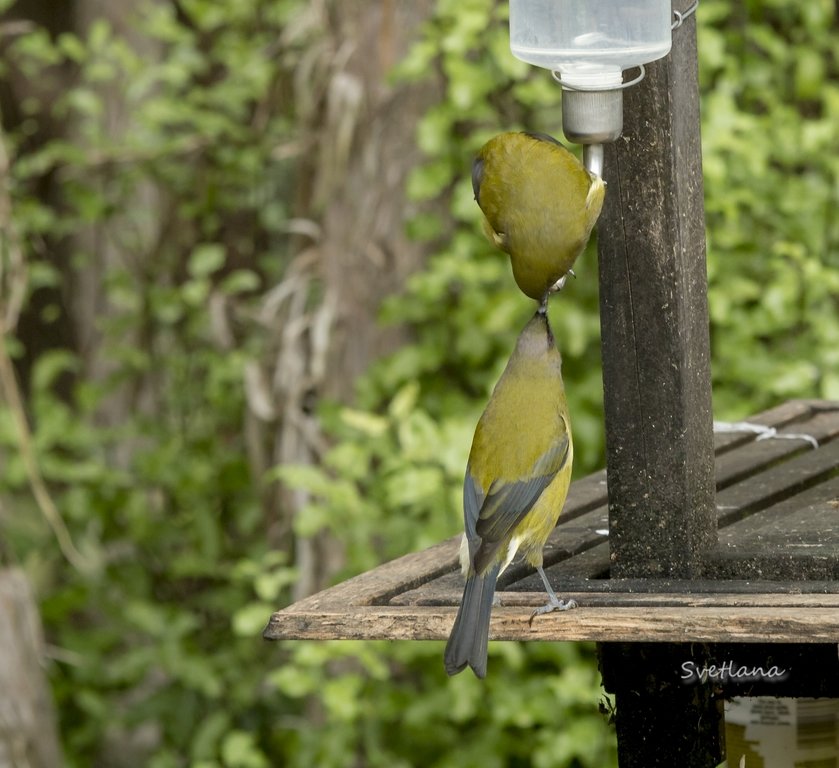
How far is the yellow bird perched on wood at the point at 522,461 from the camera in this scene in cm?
290

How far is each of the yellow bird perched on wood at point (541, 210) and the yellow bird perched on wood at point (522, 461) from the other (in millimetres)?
201

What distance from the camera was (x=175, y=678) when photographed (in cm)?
662

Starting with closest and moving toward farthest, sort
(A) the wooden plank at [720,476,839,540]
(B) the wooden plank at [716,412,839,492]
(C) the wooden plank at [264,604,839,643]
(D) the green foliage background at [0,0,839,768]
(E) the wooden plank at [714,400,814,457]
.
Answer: (C) the wooden plank at [264,604,839,643] → (A) the wooden plank at [720,476,839,540] → (B) the wooden plank at [716,412,839,492] → (E) the wooden plank at [714,400,814,457] → (D) the green foliage background at [0,0,839,768]

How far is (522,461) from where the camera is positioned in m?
2.98

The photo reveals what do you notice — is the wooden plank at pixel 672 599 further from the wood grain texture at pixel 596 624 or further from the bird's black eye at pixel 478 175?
the bird's black eye at pixel 478 175

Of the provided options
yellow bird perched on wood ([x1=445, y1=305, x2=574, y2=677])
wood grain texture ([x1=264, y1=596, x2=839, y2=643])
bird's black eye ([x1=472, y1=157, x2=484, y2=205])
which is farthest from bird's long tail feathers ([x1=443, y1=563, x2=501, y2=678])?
bird's black eye ([x1=472, y1=157, x2=484, y2=205])

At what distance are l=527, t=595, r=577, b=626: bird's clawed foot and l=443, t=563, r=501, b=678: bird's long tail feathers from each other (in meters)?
0.08

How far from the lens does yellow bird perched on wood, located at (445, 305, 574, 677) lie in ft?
9.52

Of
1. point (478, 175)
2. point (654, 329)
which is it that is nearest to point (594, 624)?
point (654, 329)

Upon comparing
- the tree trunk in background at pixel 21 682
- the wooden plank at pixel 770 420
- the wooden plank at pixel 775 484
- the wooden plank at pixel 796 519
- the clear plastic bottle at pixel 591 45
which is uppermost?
the clear plastic bottle at pixel 591 45

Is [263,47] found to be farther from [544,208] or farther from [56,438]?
[544,208]

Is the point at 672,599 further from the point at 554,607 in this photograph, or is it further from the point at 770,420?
the point at 770,420

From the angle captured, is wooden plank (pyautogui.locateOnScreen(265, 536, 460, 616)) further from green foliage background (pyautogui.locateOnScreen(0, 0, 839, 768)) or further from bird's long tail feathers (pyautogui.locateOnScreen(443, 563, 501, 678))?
green foliage background (pyautogui.locateOnScreen(0, 0, 839, 768))

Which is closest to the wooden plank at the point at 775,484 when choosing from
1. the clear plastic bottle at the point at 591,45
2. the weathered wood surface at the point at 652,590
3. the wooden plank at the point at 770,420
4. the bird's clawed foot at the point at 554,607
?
the weathered wood surface at the point at 652,590
